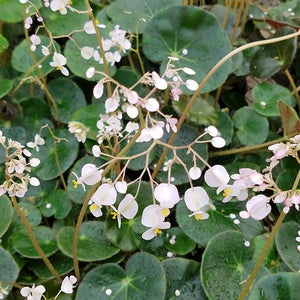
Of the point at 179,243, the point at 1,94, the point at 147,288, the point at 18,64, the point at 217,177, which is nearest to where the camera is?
the point at 217,177

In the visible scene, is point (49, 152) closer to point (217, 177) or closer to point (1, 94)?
point (1, 94)

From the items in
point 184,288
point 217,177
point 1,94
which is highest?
point 217,177

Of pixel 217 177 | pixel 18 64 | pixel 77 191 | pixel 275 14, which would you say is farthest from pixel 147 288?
pixel 275 14

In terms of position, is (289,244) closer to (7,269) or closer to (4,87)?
(7,269)

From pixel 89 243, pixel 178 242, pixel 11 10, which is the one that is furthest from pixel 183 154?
pixel 11 10

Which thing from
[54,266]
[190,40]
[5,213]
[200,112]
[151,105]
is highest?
[151,105]
